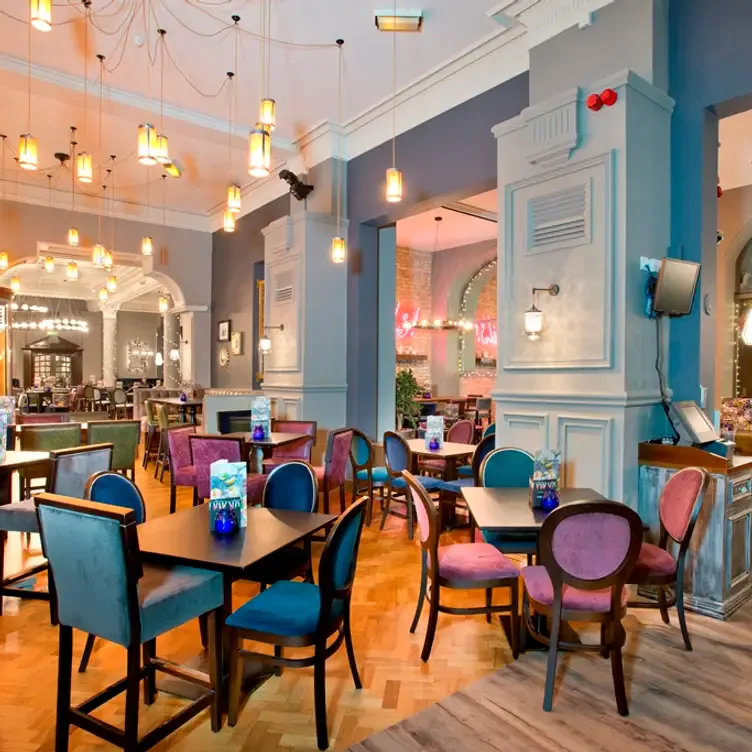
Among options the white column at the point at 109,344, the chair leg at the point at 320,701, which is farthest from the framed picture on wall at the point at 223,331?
the white column at the point at 109,344

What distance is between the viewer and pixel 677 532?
2738 millimetres

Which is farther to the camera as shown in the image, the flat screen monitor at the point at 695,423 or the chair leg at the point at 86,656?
the flat screen monitor at the point at 695,423

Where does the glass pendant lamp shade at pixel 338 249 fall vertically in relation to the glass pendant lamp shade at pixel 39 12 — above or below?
below

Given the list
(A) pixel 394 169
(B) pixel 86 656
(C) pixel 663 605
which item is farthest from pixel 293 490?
(A) pixel 394 169

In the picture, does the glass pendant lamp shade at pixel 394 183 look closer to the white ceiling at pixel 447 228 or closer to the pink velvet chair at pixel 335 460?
the pink velvet chair at pixel 335 460

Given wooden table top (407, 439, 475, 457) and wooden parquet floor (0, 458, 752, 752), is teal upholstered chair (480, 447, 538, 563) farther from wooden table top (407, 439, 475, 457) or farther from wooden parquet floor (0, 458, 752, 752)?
wooden table top (407, 439, 475, 457)

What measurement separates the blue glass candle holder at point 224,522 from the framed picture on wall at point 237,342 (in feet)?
22.4

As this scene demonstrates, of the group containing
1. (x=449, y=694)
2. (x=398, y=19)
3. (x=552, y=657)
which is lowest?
(x=449, y=694)

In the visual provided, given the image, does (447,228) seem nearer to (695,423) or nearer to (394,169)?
(394,169)

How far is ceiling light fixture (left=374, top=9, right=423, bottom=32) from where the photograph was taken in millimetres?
4352

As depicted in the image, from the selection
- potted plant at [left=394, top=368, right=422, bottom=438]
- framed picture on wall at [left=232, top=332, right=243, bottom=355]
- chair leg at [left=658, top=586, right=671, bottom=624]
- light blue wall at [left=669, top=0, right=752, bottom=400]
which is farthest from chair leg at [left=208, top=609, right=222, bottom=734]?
framed picture on wall at [left=232, top=332, right=243, bottom=355]

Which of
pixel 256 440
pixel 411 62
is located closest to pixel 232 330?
pixel 256 440

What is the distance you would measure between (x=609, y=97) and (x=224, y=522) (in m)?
3.23

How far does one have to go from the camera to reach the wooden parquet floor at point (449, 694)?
83.7 inches
